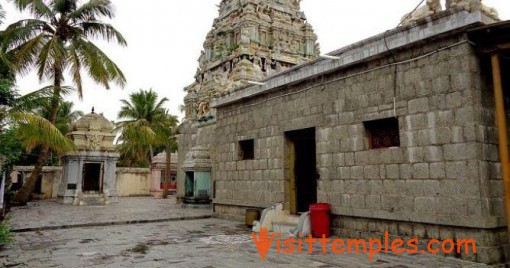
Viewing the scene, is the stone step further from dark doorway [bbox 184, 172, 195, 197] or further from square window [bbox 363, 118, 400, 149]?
dark doorway [bbox 184, 172, 195, 197]

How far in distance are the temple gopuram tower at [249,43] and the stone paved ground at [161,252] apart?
37.0 ft

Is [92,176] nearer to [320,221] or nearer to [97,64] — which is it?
[97,64]

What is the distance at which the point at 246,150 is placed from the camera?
39.2 feet

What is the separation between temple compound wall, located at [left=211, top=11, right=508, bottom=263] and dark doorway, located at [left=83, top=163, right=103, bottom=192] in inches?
558

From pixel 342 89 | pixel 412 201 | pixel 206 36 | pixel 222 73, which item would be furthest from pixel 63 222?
pixel 206 36

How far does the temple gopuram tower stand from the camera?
Answer: 22.8 m

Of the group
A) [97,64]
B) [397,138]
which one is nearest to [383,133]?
[397,138]

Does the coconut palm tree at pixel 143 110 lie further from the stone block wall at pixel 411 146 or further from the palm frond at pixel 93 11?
the stone block wall at pixel 411 146

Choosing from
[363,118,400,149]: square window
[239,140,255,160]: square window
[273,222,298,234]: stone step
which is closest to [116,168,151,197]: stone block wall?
[239,140,255,160]: square window

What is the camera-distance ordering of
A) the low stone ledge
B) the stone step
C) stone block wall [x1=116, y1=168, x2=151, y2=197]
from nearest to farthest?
the stone step → the low stone ledge → stone block wall [x1=116, y1=168, x2=151, y2=197]

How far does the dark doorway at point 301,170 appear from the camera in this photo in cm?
995

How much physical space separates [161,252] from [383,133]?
16.4ft

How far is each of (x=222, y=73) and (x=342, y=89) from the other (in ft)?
53.4

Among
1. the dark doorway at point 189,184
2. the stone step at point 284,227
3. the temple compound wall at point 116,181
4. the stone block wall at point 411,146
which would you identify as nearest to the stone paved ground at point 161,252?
the stone step at point 284,227
